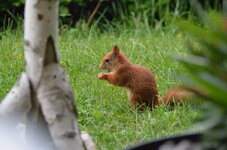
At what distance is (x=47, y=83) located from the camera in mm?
2422

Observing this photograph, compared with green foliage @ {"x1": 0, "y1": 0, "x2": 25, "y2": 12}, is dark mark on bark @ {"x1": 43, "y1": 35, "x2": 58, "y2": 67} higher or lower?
higher

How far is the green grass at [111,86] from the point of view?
326 centimetres

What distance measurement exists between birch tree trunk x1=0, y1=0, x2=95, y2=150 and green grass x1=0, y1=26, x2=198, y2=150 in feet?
1.90

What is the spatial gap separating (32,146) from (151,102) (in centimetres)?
→ 151

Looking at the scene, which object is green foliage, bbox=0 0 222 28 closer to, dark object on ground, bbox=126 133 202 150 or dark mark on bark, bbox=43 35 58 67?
dark mark on bark, bbox=43 35 58 67

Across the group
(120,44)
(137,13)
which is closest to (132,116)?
(120,44)

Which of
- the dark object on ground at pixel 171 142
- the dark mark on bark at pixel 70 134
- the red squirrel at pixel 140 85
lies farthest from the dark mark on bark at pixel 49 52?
the red squirrel at pixel 140 85

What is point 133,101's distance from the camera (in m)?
3.86

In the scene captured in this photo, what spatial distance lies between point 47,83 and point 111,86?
1.89 metres

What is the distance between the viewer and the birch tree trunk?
2.40m

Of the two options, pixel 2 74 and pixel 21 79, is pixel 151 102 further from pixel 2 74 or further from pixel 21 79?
pixel 21 79

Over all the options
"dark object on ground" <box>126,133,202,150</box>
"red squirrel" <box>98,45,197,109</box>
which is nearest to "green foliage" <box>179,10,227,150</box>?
"dark object on ground" <box>126,133,202,150</box>

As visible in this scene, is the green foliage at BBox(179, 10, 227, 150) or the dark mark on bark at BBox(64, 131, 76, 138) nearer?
the green foliage at BBox(179, 10, 227, 150)

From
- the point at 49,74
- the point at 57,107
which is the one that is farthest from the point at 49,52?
the point at 57,107
